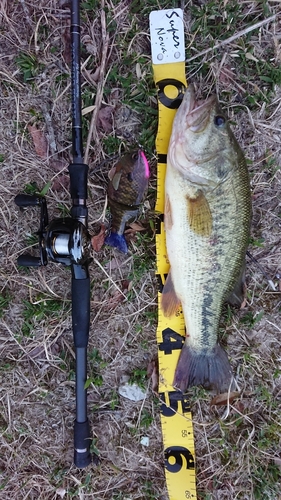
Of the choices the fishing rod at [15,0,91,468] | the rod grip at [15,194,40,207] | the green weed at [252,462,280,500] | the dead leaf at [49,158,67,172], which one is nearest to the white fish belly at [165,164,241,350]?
the fishing rod at [15,0,91,468]

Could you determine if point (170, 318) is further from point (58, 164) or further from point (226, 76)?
point (226, 76)

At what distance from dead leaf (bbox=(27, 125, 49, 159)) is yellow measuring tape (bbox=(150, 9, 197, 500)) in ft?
2.63

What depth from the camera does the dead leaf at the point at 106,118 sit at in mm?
2854

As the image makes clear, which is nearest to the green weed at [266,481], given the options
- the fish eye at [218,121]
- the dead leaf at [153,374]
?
the dead leaf at [153,374]

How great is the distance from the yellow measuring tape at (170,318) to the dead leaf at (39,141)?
80 cm

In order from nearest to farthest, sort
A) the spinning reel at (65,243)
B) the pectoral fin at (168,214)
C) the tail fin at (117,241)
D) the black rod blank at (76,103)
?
1. the spinning reel at (65,243)
2. the black rod blank at (76,103)
3. the pectoral fin at (168,214)
4. the tail fin at (117,241)

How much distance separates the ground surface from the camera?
9.23 feet

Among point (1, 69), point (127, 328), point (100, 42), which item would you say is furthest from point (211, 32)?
point (127, 328)

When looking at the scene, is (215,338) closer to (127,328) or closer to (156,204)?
(127,328)

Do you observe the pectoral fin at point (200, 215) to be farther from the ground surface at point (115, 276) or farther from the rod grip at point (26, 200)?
the rod grip at point (26, 200)

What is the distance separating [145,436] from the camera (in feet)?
9.85

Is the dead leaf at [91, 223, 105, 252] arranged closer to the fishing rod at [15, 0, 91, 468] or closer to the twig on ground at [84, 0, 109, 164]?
the fishing rod at [15, 0, 91, 468]

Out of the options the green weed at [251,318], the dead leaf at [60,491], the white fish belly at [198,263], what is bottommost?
the dead leaf at [60,491]

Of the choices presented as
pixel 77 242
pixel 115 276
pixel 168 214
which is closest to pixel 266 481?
pixel 115 276
